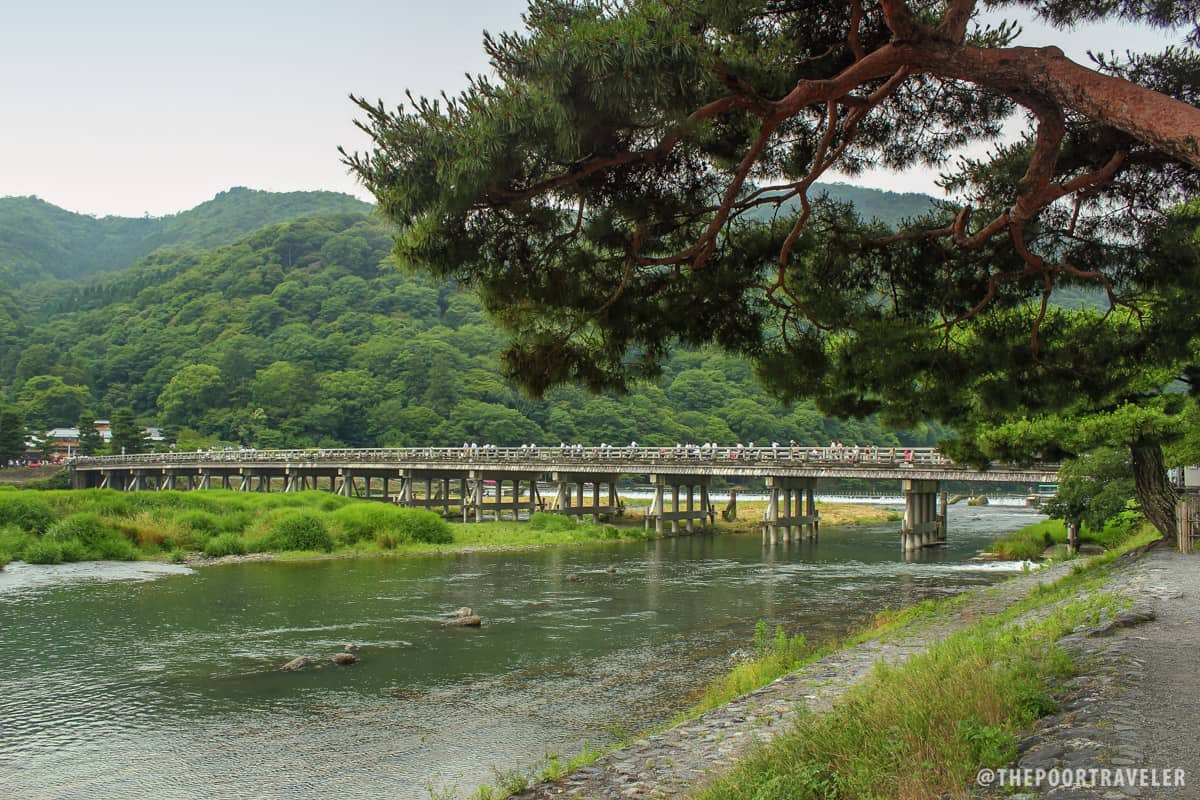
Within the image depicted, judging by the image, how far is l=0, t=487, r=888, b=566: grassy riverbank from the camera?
Result: 26.7 metres

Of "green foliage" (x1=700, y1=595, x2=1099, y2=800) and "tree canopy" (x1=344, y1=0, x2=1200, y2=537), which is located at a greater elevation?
"tree canopy" (x1=344, y1=0, x2=1200, y2=537)

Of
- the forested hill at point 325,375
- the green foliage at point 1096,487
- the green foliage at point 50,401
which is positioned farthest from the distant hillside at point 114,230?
the green foliage at point 1096,487

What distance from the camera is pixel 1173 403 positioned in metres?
15.1

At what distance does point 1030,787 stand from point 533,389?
13.9ft

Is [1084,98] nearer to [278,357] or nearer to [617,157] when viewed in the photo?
[617,157]

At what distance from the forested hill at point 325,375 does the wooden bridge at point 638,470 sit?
14290mm

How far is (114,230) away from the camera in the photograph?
559 ft

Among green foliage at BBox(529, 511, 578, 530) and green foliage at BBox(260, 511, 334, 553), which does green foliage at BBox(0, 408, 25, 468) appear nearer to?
green foliage at BBox(260, 511, 334, 553)

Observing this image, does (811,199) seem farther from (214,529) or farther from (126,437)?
(126,437)

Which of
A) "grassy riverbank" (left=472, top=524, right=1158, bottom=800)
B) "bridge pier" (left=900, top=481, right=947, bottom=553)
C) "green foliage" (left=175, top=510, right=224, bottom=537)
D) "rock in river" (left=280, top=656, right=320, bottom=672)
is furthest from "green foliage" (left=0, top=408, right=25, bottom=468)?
"grassy riverbank" (left=472, top=524, right=1158, bottom=800)

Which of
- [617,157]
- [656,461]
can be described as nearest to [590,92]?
[617,157]

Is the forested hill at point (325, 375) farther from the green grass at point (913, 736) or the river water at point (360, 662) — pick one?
the green grass at point (913, 736)

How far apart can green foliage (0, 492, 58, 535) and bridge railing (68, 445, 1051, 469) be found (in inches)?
778

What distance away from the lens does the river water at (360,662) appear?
359 inches
